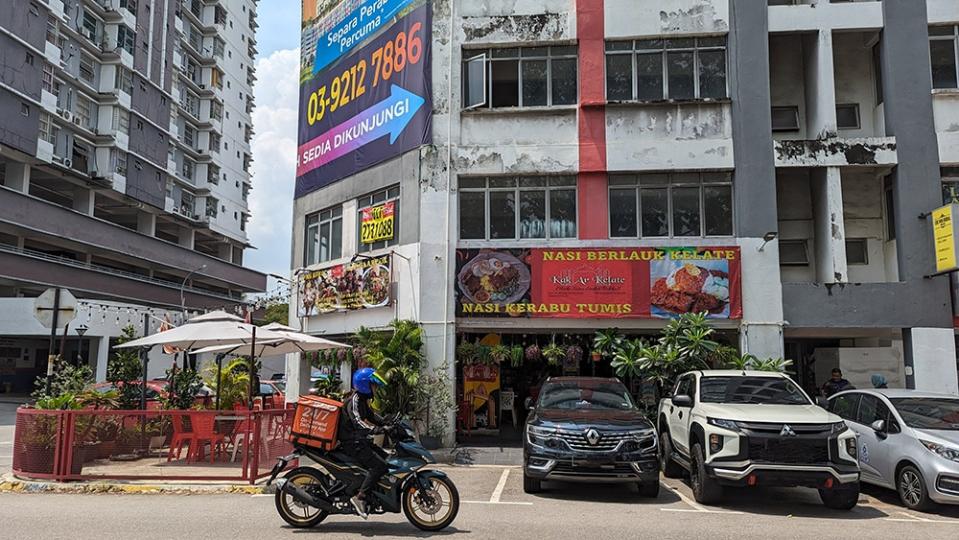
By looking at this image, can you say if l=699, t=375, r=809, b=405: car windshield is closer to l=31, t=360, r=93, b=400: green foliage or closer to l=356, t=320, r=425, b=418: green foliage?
l=356, t=320, r=425, b=418: green foliage

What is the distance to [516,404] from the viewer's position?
18.3 m

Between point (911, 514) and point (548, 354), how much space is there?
27.0ft

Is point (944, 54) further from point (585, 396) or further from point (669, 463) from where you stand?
point (585, 396)

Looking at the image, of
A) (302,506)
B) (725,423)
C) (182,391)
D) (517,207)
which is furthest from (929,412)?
(182,391)

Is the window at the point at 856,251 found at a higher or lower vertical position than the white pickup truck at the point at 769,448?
higher

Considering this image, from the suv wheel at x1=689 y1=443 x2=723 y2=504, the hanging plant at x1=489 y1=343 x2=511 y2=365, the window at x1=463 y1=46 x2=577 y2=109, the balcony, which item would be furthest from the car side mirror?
the balcony

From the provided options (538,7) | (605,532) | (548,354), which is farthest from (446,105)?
(605,532)

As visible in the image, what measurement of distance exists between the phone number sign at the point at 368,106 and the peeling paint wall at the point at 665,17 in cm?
482

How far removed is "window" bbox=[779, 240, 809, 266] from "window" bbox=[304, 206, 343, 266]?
1201cm

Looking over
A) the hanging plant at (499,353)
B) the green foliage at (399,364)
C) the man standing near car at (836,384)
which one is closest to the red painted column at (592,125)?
the hanging plant at (499,353)

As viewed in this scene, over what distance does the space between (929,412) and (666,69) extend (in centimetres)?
1025

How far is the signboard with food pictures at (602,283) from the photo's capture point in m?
16.1

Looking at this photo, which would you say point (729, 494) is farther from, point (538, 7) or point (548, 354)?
point (538, 7)

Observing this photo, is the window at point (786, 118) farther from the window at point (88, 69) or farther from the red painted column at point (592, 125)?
the window at point (88, 69)
